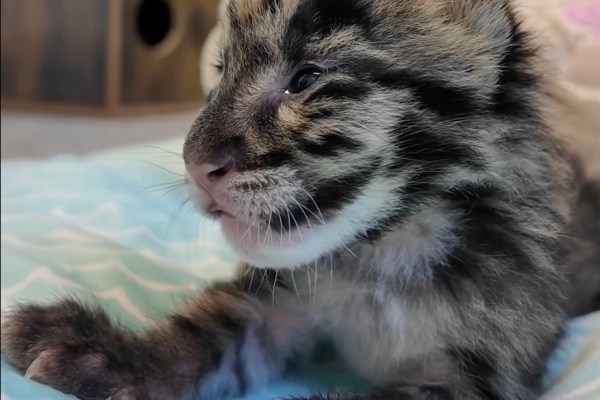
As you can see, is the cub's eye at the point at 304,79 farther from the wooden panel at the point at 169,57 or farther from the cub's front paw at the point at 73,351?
the wooden panel at the point at 169,57

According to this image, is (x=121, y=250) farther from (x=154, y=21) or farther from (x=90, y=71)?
(x=154, y=21)

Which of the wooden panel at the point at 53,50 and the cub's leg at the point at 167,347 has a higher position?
the wooden panel at the point at 53,50

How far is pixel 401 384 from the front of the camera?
0.82 m

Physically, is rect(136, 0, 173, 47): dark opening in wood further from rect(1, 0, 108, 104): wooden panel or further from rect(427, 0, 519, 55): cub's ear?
rect(427, 0, 519, 55): cub's ear

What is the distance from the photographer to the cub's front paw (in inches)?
31.6

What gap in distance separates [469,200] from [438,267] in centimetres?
8

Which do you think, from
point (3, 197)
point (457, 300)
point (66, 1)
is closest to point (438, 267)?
point (457, 300)

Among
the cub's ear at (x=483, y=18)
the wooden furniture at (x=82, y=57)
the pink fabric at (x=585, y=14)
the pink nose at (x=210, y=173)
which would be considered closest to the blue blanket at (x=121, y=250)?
the pink nose at (x=210, y=173)

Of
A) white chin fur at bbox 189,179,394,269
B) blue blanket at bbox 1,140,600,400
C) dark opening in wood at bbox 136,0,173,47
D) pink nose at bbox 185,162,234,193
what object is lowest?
blue blanket at bbox 1,140,600,400

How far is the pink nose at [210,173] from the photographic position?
2.37 ft

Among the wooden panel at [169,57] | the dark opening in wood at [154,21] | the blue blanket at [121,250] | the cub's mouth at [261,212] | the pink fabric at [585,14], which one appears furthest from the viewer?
the dark opening in wood at [154,21]

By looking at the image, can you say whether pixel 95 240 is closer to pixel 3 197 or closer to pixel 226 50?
pixel 3 197

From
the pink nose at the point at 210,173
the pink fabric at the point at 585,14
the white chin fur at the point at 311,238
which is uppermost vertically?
the pink fabric at the point at 585,14

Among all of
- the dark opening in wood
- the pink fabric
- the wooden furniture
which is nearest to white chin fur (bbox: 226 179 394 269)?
the pink fabric
